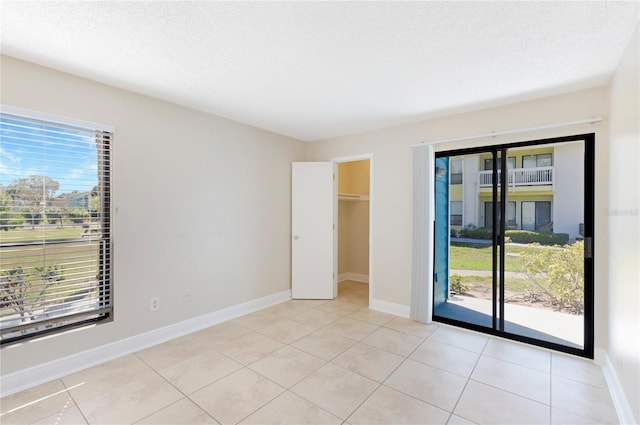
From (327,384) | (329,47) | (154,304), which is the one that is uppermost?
(329,47)

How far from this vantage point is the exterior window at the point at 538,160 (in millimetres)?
2857

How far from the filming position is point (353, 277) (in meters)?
5.64

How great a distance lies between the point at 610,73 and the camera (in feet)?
7.52

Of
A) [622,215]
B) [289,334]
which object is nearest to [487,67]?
[622,215]

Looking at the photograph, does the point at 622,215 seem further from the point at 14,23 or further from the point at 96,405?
the point at 14,23

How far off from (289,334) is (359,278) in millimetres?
2681

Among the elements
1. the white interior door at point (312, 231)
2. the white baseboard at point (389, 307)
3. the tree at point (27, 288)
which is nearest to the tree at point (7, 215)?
the tree at point (27, 288)

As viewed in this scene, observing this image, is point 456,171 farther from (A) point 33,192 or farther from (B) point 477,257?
(A) point 33,192

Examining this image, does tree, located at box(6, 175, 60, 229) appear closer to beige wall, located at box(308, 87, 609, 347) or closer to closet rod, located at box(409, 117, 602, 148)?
beige wall, located at box(308, 87, 609, 347)

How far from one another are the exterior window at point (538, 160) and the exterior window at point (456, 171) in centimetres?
63

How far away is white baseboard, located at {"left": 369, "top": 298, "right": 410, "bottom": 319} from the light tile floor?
1.73ft

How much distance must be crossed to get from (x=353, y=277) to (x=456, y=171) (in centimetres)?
298

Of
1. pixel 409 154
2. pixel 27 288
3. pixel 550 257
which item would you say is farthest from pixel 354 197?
pixel 27 288

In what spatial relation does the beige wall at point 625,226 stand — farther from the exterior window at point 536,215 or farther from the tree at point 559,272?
the exterior window at point 536,215
